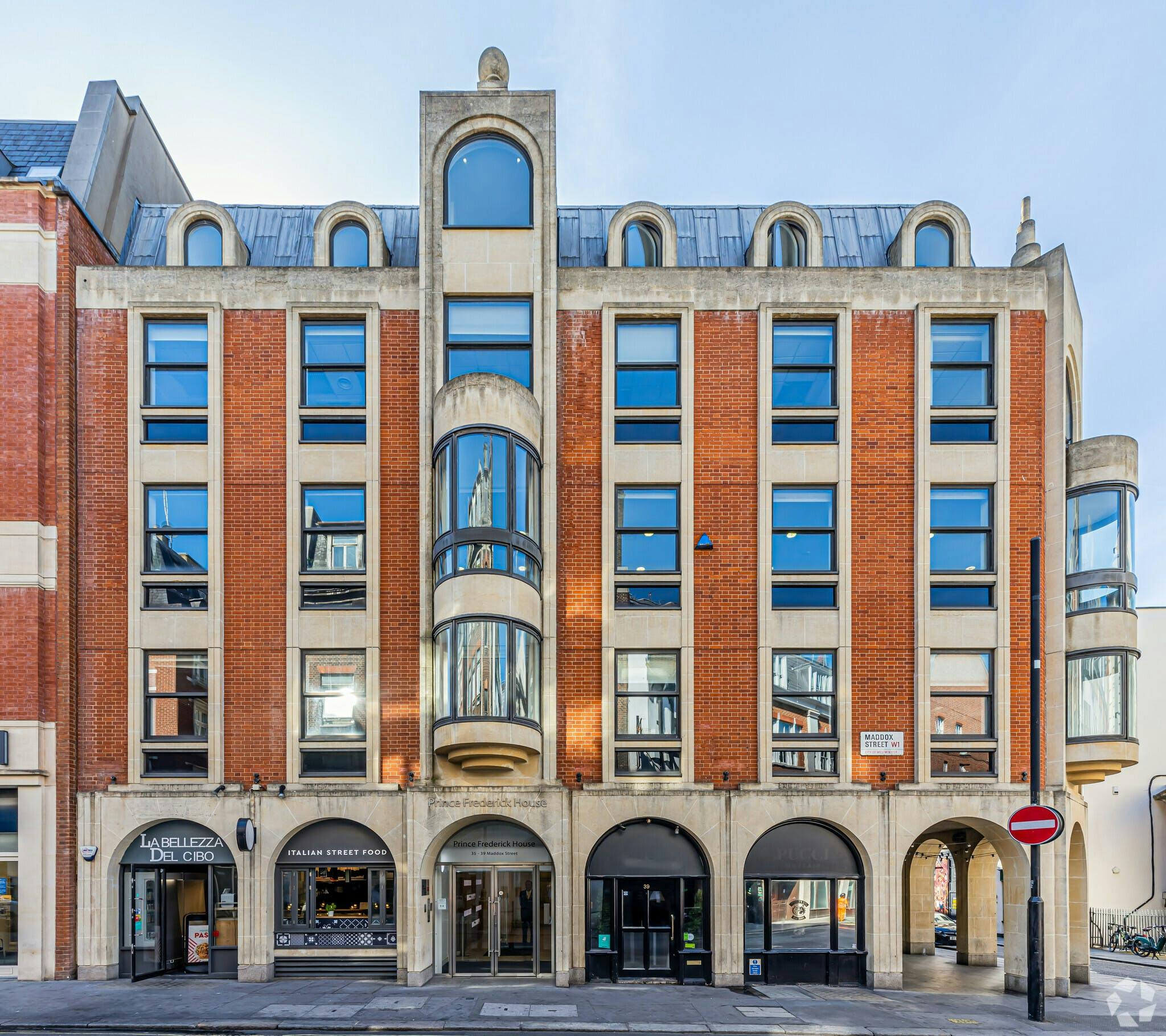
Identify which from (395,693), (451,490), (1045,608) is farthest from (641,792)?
(1045,608)

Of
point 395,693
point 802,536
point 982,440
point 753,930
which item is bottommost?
point 753,930

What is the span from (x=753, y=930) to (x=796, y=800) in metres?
2.64

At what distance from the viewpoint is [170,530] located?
17938 millimetres

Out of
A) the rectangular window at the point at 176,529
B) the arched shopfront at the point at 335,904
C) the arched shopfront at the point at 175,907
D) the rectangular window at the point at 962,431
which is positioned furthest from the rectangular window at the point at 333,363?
the rectangular window at the point at 962,431

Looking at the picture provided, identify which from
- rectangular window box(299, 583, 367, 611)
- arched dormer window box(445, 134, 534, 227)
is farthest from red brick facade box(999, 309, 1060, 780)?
rectangular window box(299, 583, 367, 611)

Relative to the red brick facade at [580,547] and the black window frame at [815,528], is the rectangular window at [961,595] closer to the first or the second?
the black window frame at [815,528]

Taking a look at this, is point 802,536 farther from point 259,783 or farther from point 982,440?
point 259,783

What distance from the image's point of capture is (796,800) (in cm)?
1705

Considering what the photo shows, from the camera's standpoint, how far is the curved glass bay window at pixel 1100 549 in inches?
700

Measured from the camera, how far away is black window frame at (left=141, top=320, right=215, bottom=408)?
59.2 feet

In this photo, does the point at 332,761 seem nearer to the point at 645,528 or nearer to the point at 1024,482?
the point at 645,528

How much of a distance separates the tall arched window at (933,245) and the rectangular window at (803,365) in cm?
279

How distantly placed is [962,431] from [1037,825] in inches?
305

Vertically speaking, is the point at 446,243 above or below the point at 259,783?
above
